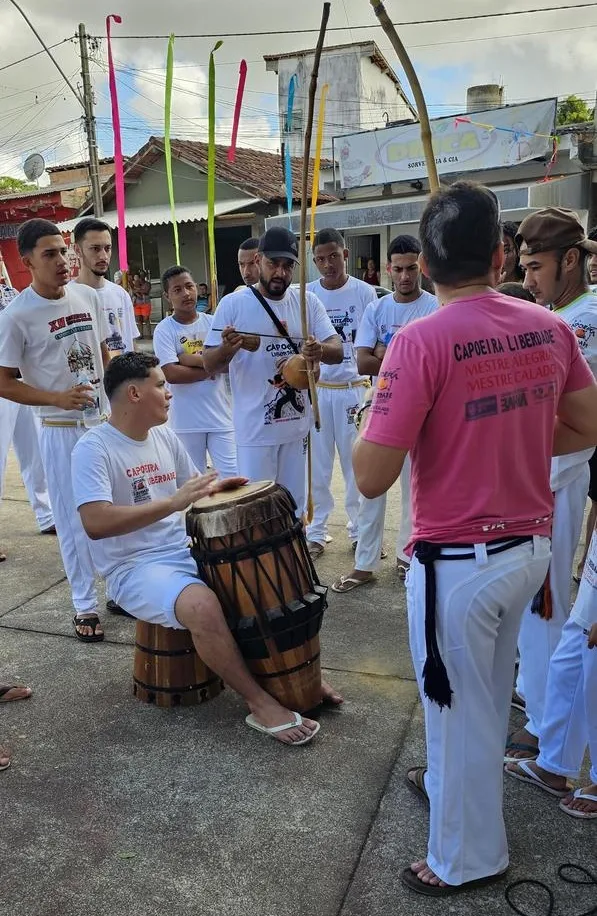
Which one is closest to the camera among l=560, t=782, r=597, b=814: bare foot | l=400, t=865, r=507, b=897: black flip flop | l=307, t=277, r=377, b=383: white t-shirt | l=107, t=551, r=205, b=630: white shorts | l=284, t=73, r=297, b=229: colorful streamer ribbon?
l=400, t=865, r=507, b=897: black flip flop

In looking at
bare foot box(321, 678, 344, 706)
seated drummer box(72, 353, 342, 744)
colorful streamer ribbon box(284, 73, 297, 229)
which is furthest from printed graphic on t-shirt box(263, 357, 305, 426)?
colorful streamer ribbon box(284, 73, 297, 229)

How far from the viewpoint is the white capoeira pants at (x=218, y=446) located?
17.5ft

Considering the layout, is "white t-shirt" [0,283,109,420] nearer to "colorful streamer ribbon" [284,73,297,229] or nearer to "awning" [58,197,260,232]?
"colorful streamer ribbon" [284,73,297,229]

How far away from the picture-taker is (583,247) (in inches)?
105

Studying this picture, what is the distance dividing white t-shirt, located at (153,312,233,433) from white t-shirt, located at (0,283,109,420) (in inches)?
40.9

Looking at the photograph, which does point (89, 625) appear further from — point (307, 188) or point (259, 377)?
point (307, 188)

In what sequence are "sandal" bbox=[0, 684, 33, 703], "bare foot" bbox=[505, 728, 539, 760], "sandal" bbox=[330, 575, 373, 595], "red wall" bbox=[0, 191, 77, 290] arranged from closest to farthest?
"bare foot" bbox=[505, 728, 539, 760] < "sandal" bbox=[0, 684, 33, 703] < "sandal" bbox=[330, 575, 373, 595] < "red wall" bbox=[0, 191, 77, 290]

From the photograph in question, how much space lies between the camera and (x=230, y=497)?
3043mm

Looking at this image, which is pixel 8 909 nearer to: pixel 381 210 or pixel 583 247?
pixel 583 247

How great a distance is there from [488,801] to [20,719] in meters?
2.09

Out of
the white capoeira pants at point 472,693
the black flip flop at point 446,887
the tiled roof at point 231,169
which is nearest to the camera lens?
the white capoeira pants at point 472,693

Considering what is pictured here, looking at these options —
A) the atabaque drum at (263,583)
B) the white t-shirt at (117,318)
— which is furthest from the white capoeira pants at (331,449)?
the atabaque drum at (263,583)

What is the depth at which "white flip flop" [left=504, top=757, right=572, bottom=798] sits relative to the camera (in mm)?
2592

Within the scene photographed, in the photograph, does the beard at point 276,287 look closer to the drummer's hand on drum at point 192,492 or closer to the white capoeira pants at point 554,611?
the drummer's hand on drum at point 192,492
